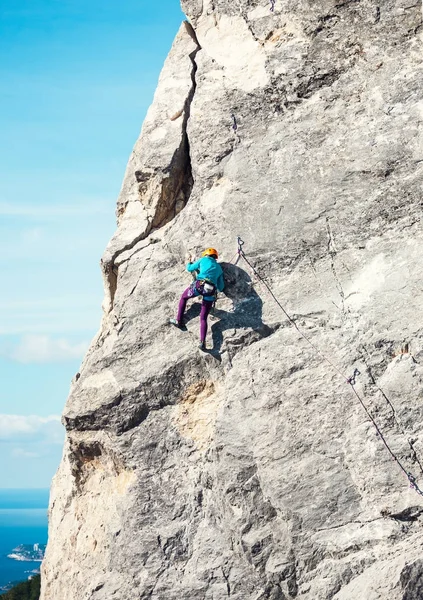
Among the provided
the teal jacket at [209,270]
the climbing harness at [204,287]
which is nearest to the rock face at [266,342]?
the teal jacket at [209,270]

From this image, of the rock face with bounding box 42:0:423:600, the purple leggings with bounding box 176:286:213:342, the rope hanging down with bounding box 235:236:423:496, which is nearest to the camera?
the rope hanging down with bounding box 235:236:423:496

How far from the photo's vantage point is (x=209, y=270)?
14.8m

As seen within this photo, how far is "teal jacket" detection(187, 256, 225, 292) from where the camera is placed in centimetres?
1482

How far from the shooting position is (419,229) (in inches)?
572

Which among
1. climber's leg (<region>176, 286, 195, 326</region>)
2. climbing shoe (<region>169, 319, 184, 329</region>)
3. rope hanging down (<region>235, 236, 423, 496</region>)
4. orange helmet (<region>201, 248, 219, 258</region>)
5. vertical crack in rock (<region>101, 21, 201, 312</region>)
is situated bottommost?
rope hanging down (<region>235, 236, 423, 496</region>)

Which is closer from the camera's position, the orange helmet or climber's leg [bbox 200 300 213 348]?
climber's leg [bbox 200 300 213 348]

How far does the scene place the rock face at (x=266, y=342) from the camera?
13.5 m

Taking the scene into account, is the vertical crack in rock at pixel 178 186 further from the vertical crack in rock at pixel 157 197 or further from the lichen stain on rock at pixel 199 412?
the lichen stain on rock at pixel 199 412

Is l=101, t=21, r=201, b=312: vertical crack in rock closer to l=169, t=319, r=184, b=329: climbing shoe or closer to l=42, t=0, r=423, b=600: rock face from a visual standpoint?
l=42, t=0, r=423, b=600: rock face

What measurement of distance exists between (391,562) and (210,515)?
10.9 ft

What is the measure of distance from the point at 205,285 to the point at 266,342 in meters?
1.56

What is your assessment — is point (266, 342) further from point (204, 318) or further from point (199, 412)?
point (199, 412)

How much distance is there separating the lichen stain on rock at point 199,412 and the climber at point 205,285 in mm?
834

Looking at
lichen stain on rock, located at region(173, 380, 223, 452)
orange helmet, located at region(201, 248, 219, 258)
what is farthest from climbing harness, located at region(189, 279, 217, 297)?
lichen stain on rock, located at region(173, 380, 223, 452)
